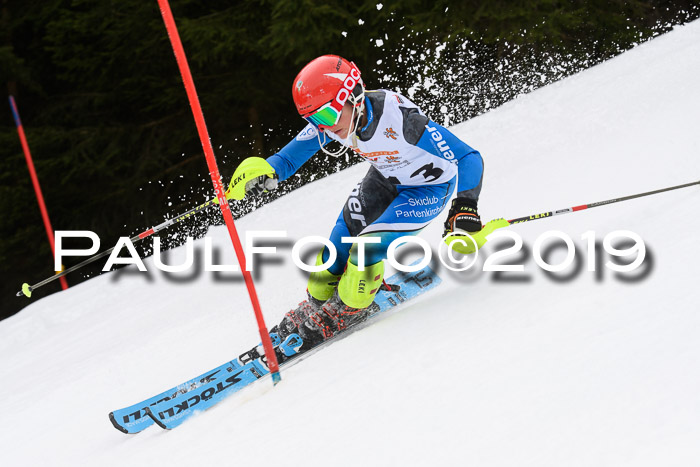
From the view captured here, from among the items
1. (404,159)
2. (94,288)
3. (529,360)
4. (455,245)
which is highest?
(94,288)

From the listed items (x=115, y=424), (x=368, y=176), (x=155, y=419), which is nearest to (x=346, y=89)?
(x=368, y=176)

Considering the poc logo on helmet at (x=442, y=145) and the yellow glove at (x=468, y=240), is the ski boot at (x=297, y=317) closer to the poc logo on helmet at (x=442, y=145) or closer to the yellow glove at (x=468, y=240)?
the yellow glove at (x=468, y=240)

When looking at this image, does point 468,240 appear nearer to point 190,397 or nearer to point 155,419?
point 190,397

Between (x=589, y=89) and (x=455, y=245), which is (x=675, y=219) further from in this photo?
(x=589, y=89)

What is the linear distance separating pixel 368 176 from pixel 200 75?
25.3ft

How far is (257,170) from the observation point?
3.09 m

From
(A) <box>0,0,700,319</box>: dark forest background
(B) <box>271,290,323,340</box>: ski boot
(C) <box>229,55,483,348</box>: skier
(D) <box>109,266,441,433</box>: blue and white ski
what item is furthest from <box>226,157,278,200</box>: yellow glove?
(A) <box>0,0,700,319</box>: dark forest background

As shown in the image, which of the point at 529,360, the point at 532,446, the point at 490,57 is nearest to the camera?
the point at 532,446

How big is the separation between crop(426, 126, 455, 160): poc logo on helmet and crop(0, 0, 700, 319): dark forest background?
541 cm

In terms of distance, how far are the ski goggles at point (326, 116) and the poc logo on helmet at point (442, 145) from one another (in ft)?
1.45

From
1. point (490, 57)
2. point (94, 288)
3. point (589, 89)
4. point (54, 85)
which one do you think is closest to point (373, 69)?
point (490, 57)

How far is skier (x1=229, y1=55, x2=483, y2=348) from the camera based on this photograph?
2779 millimetres

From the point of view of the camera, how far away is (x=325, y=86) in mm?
2744

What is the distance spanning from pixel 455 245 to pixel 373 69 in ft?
23.4
